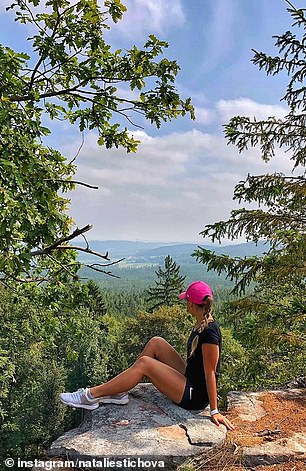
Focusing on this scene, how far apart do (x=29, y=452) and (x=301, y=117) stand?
73.0ft

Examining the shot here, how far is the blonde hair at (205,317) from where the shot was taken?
3699 mm

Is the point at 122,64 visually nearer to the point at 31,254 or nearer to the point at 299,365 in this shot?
the point at 31,254

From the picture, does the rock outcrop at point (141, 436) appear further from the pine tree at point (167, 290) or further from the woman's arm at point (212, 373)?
the pine tree at point (167, 290)

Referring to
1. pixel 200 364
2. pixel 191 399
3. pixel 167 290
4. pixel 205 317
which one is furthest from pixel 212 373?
pixel 167 290

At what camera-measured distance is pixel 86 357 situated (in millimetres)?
25797

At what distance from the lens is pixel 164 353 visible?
4.06 metres

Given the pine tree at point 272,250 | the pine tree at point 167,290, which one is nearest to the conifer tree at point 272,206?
the pine tree at point 272,250

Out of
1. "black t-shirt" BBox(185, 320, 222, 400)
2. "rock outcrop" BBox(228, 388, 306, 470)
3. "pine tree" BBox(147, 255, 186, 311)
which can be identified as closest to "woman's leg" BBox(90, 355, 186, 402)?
"black t-shirt" BBox(185, 320, 222, 400)

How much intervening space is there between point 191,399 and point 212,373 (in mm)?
388

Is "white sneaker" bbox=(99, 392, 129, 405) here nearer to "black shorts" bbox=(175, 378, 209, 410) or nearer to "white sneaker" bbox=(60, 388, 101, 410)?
"white sneaker" bbox=(60, 388, 101, 410)

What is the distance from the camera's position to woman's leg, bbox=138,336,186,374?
406cm

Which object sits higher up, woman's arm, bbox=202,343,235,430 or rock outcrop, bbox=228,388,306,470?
woman's arm, bbox=202,343,235,430

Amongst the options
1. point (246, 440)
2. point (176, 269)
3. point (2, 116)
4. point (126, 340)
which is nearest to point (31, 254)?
point (2, 116)

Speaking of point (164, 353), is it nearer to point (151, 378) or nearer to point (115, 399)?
point (151, 378)
